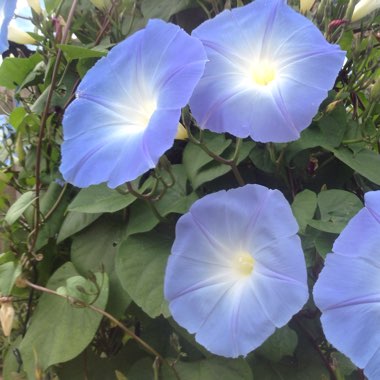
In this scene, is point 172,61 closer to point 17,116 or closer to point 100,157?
point 100,157

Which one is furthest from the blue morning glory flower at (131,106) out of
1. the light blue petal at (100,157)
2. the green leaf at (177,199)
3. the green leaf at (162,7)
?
the green leaf at (162,7)

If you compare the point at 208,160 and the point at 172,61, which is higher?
the point at 172,61

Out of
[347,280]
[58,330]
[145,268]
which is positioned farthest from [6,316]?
[347,280]

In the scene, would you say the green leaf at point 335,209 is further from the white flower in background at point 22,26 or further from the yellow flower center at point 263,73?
the white flower in background at point 22,26

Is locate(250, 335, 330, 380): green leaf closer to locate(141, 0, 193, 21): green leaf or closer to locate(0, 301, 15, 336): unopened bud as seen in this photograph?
locate(0, 301, 15, 336): unopened bud

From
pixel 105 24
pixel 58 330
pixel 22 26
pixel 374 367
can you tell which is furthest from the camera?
pixel 22 26

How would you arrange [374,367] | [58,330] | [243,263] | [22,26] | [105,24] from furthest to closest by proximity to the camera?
1. [22,26]
2. [105,24]
3. [58,330]
4. [243,263]
5. [374,367]

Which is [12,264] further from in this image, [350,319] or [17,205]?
[350,319]
